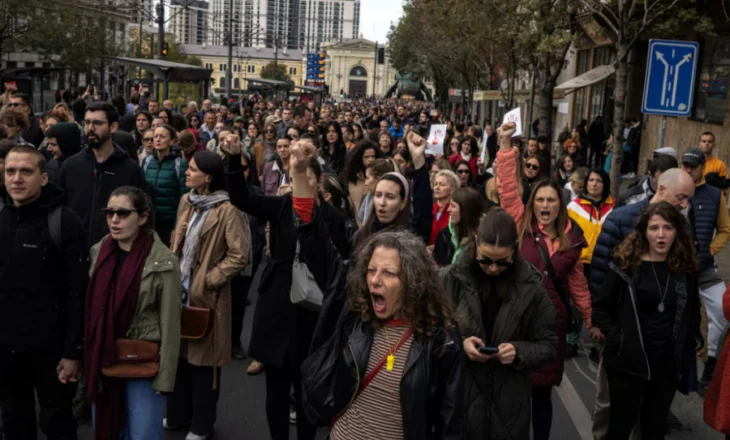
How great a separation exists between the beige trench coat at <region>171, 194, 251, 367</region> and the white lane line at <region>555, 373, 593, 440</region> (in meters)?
2.51

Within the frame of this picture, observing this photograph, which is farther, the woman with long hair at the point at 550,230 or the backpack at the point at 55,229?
the woman with long hair at the point at 550,230

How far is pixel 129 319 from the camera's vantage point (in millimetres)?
4398

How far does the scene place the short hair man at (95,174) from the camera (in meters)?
6.11

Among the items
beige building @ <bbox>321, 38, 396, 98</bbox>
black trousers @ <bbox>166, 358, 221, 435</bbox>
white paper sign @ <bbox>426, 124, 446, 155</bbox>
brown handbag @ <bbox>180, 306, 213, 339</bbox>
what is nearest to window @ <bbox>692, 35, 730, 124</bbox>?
white paper sign @ <bbox>426, 124, 446, 155</bbox>

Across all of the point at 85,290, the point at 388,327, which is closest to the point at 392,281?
the point at 388,327

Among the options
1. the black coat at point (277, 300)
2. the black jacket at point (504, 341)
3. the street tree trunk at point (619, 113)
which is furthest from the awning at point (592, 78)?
the black jacket at point (504, 341)

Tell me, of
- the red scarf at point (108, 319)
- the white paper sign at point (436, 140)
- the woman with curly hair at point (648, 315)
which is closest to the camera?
the red scarf at point (108, 319)

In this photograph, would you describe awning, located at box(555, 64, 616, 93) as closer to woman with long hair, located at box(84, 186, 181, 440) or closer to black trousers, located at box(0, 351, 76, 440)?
woman with long hair, located at box(84, 186, 181, 440)

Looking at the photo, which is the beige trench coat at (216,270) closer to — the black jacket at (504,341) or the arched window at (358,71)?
the black jacket at (504,341)

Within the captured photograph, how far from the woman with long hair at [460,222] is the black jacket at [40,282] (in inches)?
90.3

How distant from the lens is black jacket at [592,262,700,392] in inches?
185

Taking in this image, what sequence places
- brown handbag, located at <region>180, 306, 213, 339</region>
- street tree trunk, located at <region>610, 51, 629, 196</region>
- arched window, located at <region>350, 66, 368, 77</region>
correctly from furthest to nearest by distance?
1. arched window, located at <region>350, 66, 368, 77</region>
2. street tree trunk, located at <region>610, 51, 629, 196</region>
3. brown handbag, located at <region>180, 306, 213, 339</region>

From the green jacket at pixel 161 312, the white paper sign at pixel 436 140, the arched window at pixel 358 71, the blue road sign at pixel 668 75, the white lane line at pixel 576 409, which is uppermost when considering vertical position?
the arched window at pixel 358 71

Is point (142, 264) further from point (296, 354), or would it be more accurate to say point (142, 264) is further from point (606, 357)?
point (606, 357)
